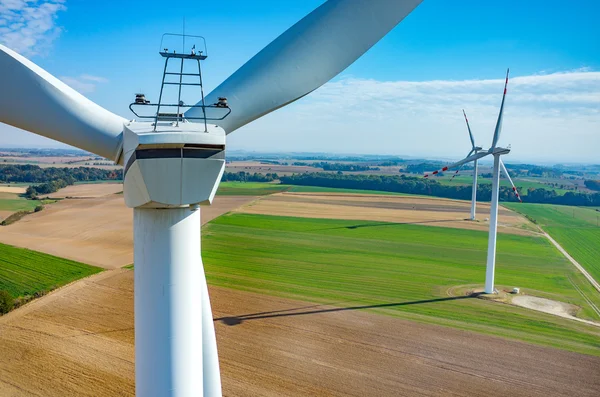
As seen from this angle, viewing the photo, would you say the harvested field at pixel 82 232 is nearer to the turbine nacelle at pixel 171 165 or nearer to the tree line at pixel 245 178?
the turbine nacelle at pixel 171 165

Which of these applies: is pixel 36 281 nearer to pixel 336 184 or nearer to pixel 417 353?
pixel 417 353

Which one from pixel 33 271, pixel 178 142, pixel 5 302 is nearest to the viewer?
pixel 178 142

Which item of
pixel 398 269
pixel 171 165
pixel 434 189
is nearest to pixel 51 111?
pixel 171 165

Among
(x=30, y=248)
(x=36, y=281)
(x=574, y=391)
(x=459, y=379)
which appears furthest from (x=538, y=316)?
(x=30, y=248)

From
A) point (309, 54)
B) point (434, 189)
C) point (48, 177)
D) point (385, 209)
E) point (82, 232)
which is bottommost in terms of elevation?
point (82, 232)

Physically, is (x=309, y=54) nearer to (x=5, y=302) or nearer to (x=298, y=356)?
(x=298, y=356)

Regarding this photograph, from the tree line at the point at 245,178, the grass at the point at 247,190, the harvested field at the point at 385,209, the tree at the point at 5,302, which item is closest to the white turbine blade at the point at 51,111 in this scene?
the tree at the point at 5,302
